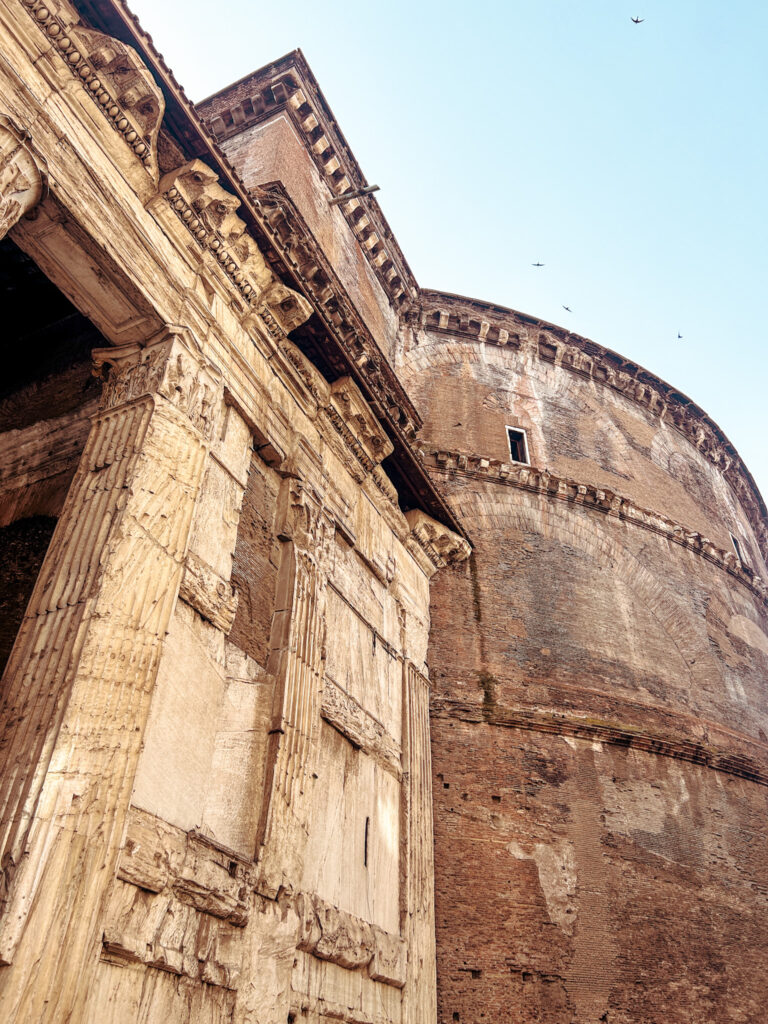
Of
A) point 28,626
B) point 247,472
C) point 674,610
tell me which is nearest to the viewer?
point 28,626

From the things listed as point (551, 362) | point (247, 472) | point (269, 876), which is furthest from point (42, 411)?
point (551, 362)

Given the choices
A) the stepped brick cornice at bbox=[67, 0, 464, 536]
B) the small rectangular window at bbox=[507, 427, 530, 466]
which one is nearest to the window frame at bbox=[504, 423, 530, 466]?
the small rectangular window at bbox=[507, 427, 530, 466]

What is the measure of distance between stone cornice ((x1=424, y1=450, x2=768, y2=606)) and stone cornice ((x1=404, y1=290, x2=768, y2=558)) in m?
3.01

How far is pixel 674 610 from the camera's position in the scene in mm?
11781

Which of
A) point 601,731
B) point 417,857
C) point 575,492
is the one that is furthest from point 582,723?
point 575,492

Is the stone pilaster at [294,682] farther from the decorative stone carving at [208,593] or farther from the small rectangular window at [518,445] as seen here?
the small rectangular window at [518,445]

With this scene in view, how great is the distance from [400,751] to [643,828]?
329 centimetres

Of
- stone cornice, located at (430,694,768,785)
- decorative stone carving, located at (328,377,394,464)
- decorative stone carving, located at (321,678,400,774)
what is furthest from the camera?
stone cornice, located at (430,694,768,785)

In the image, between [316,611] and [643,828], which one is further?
[643,828]

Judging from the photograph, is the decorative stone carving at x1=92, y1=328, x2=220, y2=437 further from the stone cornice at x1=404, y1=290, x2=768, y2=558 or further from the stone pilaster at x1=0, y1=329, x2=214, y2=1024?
the stone cornice at x1=404, y1=290, x2=768, y2=558

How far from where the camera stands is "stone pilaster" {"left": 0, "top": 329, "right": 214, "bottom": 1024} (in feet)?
10.5

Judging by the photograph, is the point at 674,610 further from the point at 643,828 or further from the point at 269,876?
the point at 269,876

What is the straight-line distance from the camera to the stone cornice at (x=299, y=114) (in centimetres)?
1123

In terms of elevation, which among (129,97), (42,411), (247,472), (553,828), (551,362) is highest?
(551,362)
